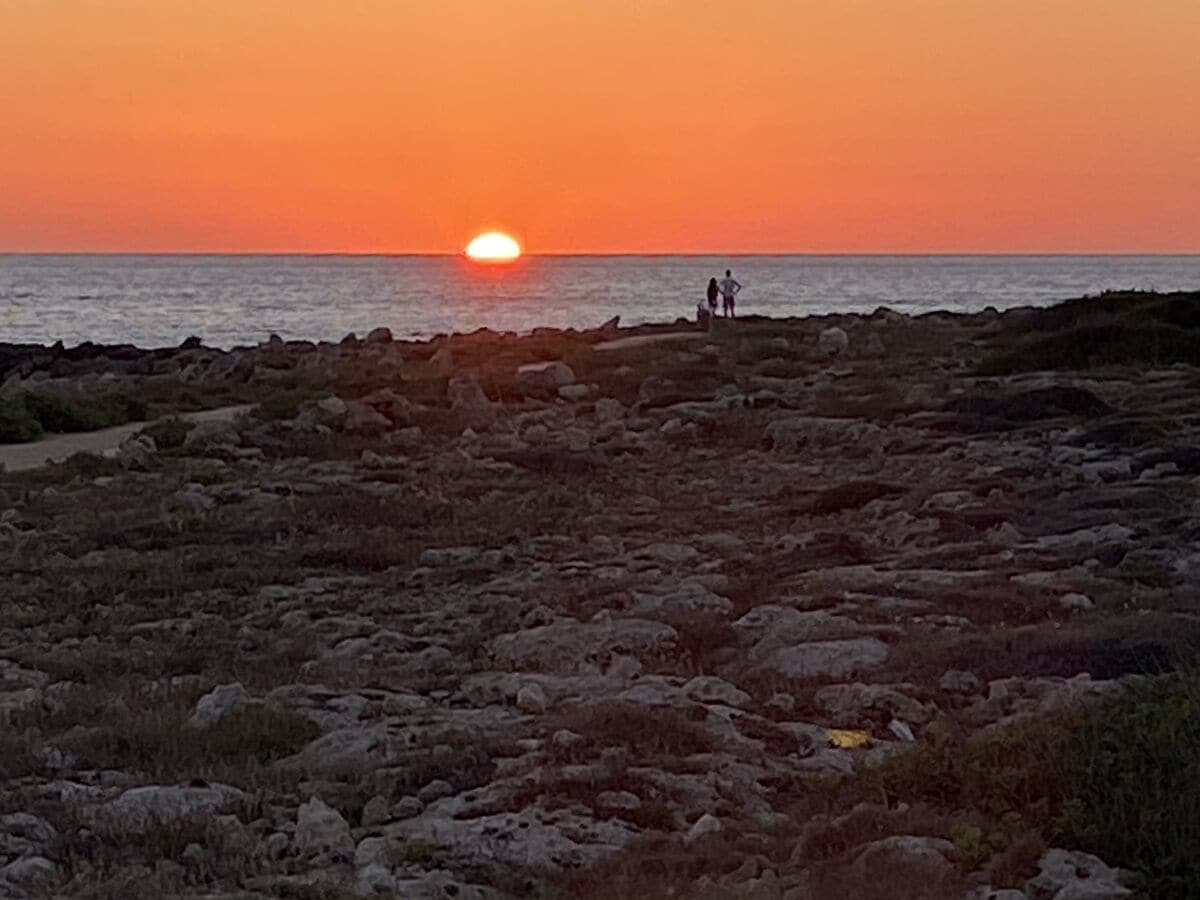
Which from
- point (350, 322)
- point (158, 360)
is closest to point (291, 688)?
point (158, 360)

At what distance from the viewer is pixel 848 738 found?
8023 mm

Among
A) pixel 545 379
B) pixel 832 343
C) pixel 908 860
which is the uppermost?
pixel 832 343

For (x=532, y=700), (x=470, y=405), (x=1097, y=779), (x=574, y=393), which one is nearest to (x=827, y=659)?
(x=532, y=700)

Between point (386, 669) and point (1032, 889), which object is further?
point (386, 669)

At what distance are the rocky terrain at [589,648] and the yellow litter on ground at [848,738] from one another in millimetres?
32

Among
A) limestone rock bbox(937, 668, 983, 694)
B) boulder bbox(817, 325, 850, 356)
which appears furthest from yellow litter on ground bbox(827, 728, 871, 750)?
boulder bbox(817, 325, 850, 356)

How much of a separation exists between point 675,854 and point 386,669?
366cm

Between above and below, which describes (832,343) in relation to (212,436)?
above

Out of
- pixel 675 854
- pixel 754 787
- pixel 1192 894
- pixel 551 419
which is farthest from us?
pixel 551 419

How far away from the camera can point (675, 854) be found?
634cm

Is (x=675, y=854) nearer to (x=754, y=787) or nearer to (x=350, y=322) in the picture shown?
(x=754, y=787)

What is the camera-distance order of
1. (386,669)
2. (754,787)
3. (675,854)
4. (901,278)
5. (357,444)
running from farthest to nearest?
(901,278), (357,444), (386,669), (754,787), (675,854)

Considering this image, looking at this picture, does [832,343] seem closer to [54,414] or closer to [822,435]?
[822,435]

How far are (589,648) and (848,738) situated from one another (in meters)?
2.21
